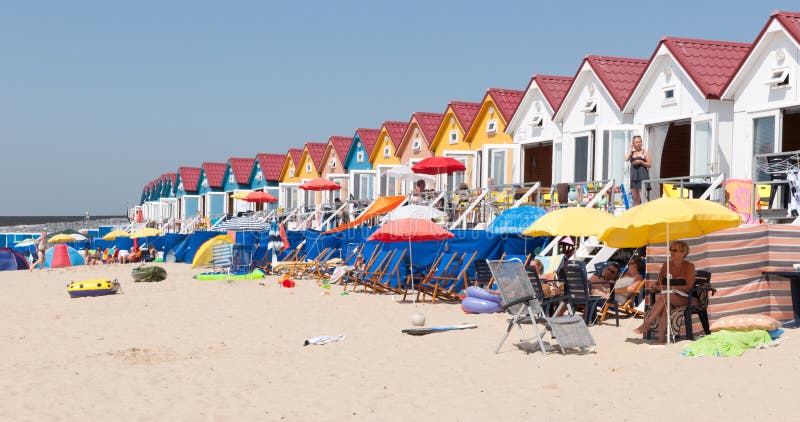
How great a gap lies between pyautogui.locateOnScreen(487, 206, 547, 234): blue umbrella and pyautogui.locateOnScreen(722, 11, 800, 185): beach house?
4.02 metres

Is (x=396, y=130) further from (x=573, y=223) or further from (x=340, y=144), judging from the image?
(x=573, y=223)

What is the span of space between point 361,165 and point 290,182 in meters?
7.58

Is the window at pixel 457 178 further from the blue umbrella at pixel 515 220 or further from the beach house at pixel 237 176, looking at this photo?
the beach house at pixel 237 176

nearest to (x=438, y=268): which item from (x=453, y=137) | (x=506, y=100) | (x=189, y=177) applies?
(x=506, y=100)

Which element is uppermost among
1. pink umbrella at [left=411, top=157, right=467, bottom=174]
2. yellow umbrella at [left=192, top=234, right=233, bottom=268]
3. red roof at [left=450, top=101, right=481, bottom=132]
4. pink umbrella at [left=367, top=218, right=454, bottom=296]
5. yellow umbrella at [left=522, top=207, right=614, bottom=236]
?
red roof at [left=450, top=101, right=481, bottom=132]

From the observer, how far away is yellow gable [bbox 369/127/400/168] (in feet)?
111

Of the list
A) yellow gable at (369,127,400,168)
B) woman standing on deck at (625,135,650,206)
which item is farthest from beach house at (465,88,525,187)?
woman standing on deck at (625,135,650,206)

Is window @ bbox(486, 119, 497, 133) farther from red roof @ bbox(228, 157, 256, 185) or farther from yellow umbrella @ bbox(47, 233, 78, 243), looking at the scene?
yellow umbrella @ bbox(47, 233, 78, 243)

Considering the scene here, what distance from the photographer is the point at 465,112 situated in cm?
2970

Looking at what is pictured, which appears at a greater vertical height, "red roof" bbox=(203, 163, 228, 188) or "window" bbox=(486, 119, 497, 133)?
"window" bbox=(486, 119, 497, 133)

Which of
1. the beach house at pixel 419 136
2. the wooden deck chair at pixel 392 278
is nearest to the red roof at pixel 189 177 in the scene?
the beach house at pixel 419 136

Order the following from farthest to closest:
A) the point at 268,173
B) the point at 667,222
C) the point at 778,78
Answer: the point at 268,173
the point at 778,78
the point at 667,222

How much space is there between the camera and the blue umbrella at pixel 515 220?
55.7 feet

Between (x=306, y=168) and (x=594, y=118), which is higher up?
(x=594, y=118)
